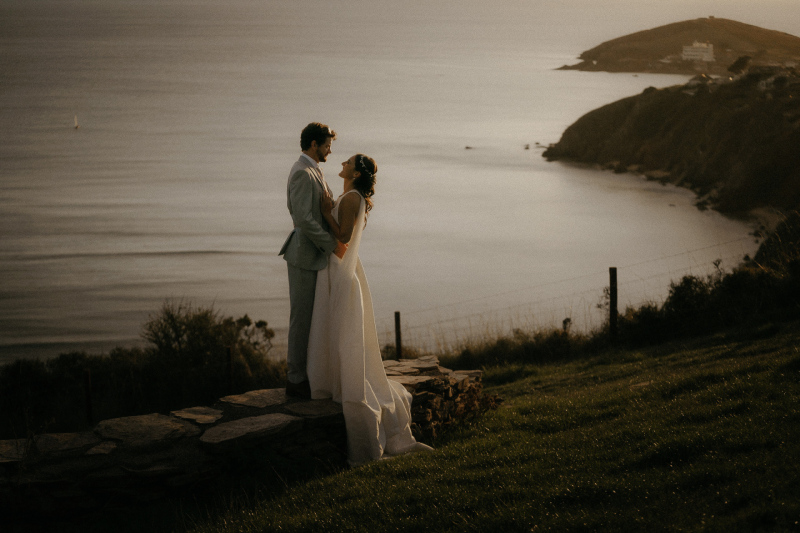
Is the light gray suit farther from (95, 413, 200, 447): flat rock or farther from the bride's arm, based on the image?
(95, 413, 200, 447): flat rock

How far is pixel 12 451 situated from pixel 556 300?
1428 inches

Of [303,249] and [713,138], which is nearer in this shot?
[303,249]

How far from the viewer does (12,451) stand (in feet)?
19.1

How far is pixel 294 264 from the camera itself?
6859 millimetres

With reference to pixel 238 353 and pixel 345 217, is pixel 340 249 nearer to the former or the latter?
pixel 345 217

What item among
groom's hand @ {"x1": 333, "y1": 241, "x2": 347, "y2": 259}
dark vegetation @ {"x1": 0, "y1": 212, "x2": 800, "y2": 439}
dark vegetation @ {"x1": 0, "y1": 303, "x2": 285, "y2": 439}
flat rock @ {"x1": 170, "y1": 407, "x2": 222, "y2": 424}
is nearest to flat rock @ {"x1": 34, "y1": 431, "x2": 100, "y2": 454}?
flat rock @ {"x1": 170, "y1": 407, "x2": 222, "y2": 424}

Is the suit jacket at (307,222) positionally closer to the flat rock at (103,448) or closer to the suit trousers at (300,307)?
the suit trousers at (300,307)

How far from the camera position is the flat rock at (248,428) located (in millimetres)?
6098

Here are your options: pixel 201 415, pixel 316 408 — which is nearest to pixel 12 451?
pixel 201 415

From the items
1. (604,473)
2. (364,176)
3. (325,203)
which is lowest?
(604,473)

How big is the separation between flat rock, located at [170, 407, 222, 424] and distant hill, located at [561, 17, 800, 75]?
66.6 m

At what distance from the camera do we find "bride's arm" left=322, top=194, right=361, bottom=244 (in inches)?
267

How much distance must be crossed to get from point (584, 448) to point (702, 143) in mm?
61598

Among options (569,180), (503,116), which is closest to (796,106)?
(569,180)
